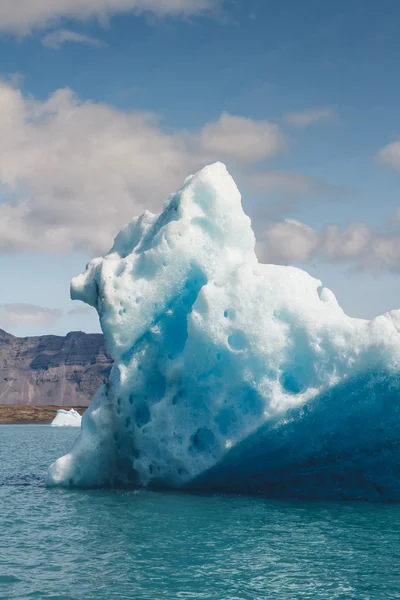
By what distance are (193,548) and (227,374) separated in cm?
520

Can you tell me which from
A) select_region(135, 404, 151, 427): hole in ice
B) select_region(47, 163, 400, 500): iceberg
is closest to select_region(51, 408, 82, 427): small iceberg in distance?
select_region(47, 163, 400, 500): iceberg

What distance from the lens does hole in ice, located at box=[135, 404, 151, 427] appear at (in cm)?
1881

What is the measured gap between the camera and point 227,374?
1730 centimetres

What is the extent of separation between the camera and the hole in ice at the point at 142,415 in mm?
18812

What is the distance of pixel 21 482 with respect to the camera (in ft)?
76.9

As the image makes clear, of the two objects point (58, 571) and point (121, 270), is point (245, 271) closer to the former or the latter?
point (121, 270)

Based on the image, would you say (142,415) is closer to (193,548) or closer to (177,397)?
(177,397)

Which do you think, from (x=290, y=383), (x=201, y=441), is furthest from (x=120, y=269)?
(x=290, y=383)

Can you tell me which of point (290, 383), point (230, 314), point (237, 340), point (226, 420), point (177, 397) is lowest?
point (226, 420)

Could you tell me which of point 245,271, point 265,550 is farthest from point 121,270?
point 265,550

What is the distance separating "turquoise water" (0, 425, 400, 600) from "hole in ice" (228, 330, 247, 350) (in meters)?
3.73

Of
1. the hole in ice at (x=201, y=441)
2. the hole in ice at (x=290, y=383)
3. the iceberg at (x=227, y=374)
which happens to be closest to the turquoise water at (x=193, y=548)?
the iceberg at (x=227, y=374)

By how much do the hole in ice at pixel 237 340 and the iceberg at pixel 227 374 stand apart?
29mm

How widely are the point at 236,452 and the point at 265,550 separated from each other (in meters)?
4.50
